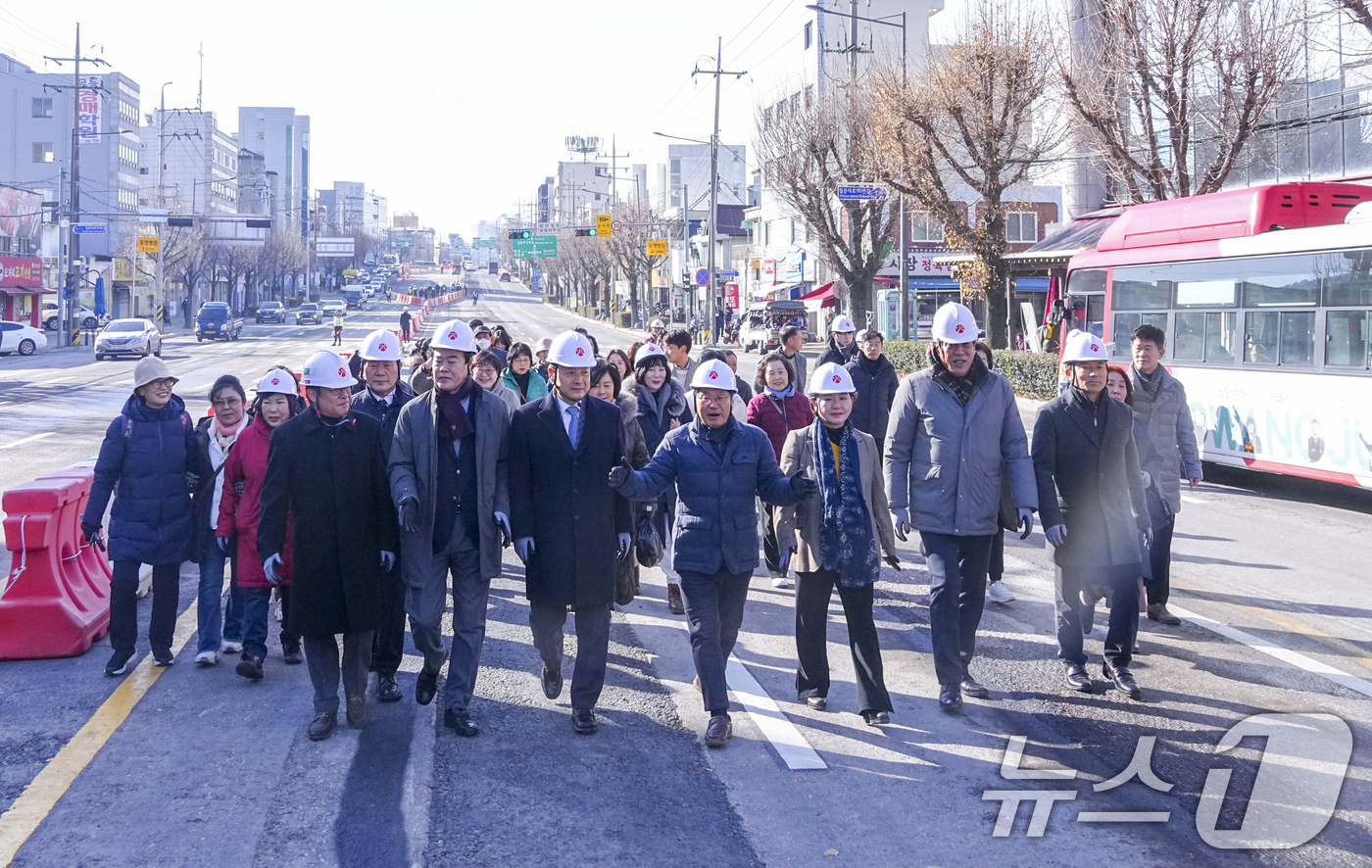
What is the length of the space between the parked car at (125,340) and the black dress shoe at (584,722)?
40.2 m

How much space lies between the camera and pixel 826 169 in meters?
33.9

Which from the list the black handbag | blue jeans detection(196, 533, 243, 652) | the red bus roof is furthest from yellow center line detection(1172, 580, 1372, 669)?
the red bus roof

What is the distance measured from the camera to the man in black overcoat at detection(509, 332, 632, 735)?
574cm

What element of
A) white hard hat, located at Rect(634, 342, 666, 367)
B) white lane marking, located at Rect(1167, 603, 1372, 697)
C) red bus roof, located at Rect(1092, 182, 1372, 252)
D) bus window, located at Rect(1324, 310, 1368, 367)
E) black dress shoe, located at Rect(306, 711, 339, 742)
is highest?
red bus roof, located at Rect(1092, 182, 1372, 252)

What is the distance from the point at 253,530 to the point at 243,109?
618 feet

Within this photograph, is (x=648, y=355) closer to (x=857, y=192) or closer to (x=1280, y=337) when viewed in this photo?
(x=1280, y=337)

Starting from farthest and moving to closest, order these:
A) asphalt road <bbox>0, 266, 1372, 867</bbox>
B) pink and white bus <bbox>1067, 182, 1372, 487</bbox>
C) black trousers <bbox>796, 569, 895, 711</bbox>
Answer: pink and white bus <bbox>1067, 182, 1372, 487</bbox>
black trousers <bbox>796, 569, 895, 711</bbox>
asphalt road <bbox>0, 266, 1372, 867</bbox>

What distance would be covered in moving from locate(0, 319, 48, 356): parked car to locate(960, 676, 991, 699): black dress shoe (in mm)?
46188

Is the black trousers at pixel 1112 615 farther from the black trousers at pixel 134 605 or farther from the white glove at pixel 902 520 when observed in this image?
the black trousers at pixel 134 605

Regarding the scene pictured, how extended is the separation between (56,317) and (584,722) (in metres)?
63.8

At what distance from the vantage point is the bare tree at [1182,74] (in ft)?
64.5

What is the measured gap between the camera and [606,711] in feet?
20.1

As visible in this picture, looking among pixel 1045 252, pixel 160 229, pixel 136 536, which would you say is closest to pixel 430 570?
pixel 136 536

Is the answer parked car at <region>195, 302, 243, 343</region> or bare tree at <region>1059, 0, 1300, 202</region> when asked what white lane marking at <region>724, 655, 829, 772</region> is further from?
parked car at <region>195, 302, 243, 343</region>
